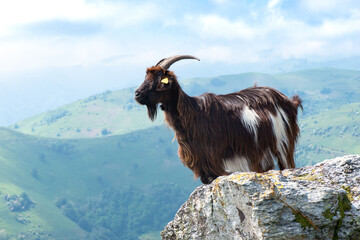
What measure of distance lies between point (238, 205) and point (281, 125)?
5139mm

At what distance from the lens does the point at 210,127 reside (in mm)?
9617

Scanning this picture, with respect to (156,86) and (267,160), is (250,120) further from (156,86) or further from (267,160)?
(156,86)

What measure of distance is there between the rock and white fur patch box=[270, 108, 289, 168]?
13.1ft

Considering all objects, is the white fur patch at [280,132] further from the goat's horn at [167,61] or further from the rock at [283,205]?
the rock at [283,205]

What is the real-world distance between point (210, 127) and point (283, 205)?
476 centimetres

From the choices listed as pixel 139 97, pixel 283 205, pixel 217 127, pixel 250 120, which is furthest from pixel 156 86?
pixel 283 205

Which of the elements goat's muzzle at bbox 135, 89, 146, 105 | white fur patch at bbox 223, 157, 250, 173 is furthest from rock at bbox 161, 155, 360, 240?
goat's muzzle at bbox 135, 89, 146, 105

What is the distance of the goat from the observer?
949 centimetres

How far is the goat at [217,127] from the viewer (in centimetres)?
949

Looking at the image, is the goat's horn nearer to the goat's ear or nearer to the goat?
the goat

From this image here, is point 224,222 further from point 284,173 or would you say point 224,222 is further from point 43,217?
point 43,217

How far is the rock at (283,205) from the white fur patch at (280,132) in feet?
13.1

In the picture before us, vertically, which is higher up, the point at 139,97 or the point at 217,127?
the point at 139,97

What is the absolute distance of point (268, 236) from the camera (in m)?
4.91
